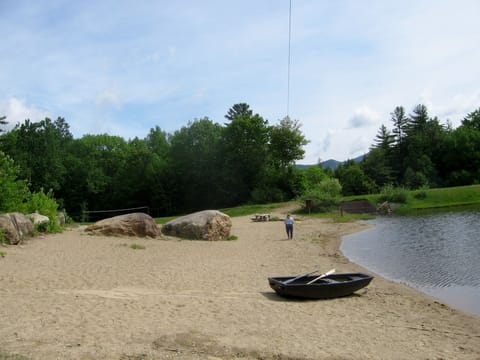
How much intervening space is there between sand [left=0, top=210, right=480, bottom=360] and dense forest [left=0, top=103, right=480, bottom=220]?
125ft

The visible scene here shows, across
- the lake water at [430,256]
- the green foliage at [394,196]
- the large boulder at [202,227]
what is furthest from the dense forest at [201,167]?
the large boulder at [202,227]

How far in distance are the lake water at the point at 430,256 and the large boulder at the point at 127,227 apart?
36.2 feet

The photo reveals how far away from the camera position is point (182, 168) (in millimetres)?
65625

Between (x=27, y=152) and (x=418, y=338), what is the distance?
2335 inches

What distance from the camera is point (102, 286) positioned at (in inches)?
480

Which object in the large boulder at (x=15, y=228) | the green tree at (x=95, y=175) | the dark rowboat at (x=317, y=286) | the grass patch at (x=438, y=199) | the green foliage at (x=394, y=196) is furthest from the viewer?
the green tree at (x=95, y=175)

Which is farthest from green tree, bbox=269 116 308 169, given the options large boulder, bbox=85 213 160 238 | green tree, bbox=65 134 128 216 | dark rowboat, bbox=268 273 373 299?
dark rowboat, bbox=268 273 373 299

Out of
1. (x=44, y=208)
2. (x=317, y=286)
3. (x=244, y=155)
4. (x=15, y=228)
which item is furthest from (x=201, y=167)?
(x=317, y=286)

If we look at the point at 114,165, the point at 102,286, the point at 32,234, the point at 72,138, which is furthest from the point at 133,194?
the point at 102,286

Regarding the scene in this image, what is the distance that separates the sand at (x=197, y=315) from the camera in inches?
291

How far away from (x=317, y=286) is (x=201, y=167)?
53001 mm

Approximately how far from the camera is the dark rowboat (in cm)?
1173

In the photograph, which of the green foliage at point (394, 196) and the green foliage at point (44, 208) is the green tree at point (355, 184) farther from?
the green foliage at point (44, 208)

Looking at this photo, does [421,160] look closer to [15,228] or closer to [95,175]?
[95,175]
